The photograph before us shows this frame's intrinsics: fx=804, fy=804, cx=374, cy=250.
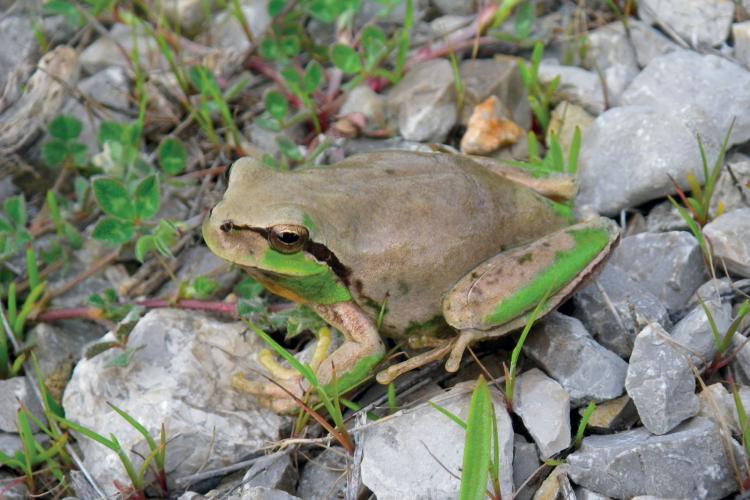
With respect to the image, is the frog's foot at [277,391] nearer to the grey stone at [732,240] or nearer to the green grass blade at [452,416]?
the green grass blade at [452,416]

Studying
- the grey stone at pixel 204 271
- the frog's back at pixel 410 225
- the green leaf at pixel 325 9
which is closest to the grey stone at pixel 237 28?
the green leaf at pixel 325 9

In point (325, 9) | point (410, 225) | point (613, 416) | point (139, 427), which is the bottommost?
point (613, 416)

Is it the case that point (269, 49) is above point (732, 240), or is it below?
above

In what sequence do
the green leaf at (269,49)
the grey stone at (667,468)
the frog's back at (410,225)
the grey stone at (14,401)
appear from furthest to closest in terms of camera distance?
the green leaf at (269,49), the grey stone at (14,401), the frog's back at (410,225), the grey stone at (667,468)

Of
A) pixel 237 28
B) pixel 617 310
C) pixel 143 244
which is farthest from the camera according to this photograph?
pixel 237 28

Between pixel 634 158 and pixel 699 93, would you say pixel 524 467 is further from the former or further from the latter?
pixel 699 93

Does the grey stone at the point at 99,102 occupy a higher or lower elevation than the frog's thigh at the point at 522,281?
higher

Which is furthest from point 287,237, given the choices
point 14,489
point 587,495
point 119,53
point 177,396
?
point 119,53
